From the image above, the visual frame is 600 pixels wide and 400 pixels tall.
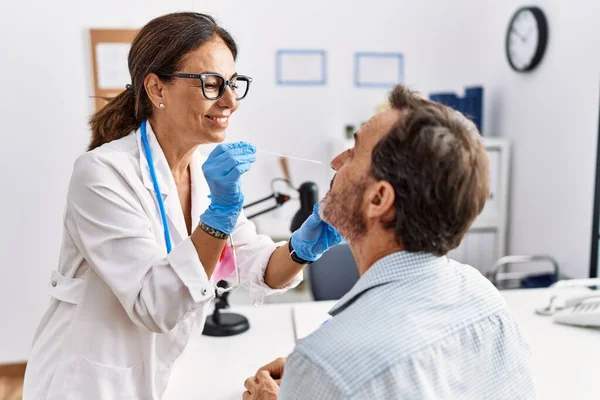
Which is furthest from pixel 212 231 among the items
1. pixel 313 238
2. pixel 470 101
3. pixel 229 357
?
pixel 470 101

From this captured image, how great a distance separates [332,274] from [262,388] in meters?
1.21

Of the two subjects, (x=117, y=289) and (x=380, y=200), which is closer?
(x=380, y=200)

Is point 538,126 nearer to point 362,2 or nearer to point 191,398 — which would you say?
point 362,2

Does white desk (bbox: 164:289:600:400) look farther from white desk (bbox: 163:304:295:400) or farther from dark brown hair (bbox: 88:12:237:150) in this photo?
dark brown hair (bbox: 88:12:237:150)

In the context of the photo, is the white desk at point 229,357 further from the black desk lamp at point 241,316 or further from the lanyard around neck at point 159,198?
the lanyard around neck at point 159,198

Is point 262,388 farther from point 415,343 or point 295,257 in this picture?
point 415,343

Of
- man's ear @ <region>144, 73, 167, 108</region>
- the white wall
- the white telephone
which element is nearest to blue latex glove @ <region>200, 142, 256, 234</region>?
man's ear @ <region>144, 73, 167, 108</region>

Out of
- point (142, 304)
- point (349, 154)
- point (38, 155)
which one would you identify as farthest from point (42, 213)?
point (349, 154)

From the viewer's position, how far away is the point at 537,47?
2.77 metres

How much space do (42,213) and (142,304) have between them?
2.20m

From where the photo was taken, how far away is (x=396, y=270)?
82 centimetres

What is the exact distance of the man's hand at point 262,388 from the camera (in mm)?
1101

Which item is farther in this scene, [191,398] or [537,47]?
[537,47]

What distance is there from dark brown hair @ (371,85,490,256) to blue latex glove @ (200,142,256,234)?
14.1 inches
